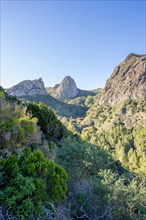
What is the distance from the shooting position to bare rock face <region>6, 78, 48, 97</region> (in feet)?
486

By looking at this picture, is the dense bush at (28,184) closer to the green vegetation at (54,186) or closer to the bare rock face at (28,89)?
the green vegetation at (54,186)

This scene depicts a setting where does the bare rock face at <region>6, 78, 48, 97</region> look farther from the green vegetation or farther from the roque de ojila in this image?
the green vegetation

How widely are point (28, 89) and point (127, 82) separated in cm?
6984

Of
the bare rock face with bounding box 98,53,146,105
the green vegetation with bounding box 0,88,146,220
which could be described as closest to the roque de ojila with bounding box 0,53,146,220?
the green vegetation with bounding box 0,88,146,220

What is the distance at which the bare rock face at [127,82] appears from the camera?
418 ft

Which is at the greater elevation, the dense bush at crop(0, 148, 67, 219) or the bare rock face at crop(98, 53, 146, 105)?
the bare rock face at crop(98, 53, 146, 105)

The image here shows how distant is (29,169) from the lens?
256 inches

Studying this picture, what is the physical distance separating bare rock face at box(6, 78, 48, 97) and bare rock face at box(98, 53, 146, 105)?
44.8 meters

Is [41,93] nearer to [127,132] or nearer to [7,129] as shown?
[127,132]

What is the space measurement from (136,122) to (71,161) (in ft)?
275

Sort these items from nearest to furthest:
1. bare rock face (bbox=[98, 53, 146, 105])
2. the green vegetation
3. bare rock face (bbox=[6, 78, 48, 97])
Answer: the green vegetation
bare rock face (bbox=[98, 53, 146, 105])
bare rock face (bbox=[6, 78, 48, 97])

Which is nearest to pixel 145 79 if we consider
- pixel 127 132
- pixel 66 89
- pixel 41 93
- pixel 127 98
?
pixel 127 98

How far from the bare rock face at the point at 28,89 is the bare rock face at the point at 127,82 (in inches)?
1762

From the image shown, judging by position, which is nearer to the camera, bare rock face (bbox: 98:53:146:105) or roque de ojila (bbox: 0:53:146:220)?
roque de ojila (bbox: 0:53:146:220)
